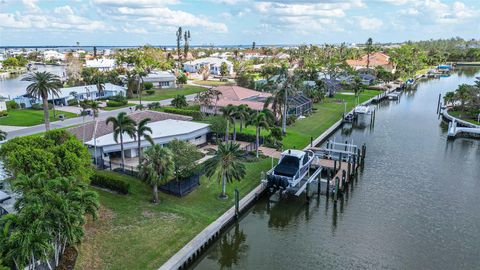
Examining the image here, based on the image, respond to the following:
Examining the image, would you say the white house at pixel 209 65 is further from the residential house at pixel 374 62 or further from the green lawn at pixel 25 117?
the green lawn at pixel 25 117

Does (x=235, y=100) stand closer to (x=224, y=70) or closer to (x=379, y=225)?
(x=379, y=225)

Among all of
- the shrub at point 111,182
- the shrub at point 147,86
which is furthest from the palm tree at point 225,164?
the shrub at point 147,86

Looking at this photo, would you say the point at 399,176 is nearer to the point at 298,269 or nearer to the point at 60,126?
the point at 298,269

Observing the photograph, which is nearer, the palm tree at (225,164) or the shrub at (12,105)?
the palm tree at (225,164)

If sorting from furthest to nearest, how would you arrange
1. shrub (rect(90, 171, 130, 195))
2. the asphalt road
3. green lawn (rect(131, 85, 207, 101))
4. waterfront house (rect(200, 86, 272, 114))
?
green lawn (rect(131, 85, 207, 101)), waterfront house (rect(200, 86, 272, 114)), the asphalt road, shrub (rect(90, 171, 130, 195))

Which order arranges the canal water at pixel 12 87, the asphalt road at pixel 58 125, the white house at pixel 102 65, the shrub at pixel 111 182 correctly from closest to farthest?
the shrub at pixel 111 182, the asphalt road at pixel 58 125, the canal water at pixel 12 87, the white house at pixel 102 65

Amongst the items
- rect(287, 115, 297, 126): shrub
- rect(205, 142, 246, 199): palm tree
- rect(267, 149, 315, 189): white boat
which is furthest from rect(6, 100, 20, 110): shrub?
rect(267, 149, 315, 189): white boat

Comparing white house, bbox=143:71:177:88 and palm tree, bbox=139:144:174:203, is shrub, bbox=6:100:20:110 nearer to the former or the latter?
white house, bbox=143:71:177:88
